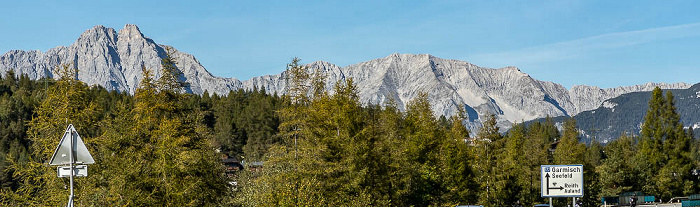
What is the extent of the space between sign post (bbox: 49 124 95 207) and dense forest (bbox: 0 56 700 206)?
473 inches

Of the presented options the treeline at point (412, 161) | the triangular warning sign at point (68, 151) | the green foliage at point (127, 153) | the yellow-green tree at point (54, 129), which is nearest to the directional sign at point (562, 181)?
the triangular warning sign at point (68, 151)

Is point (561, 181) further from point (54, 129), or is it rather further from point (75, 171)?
point (54, 129)

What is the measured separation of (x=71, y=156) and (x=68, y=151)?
0.18 meters

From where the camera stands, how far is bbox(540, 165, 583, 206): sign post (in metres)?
18.8

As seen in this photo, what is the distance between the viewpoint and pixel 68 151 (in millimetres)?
15258

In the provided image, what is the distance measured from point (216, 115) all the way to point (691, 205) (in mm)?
120466

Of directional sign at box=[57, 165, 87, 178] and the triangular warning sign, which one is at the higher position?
the triangular warning sign

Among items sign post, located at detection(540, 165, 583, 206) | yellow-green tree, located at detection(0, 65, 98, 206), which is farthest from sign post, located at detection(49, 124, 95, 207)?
yellow-green tree, located at detection(0, 65, 98, 206)

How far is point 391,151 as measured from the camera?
153 ft

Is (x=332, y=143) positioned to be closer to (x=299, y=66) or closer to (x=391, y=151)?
(x=299, y=66)

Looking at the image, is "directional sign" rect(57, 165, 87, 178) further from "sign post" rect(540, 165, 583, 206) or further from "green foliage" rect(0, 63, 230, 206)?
"green foliage" rect(0, 63, 230, 206)

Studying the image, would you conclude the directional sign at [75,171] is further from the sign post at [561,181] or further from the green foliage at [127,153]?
the green foliage at [127,153]

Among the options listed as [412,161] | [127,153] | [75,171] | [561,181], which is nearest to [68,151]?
[75,171]

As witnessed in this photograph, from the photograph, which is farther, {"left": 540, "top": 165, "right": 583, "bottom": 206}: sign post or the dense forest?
the dense forest
